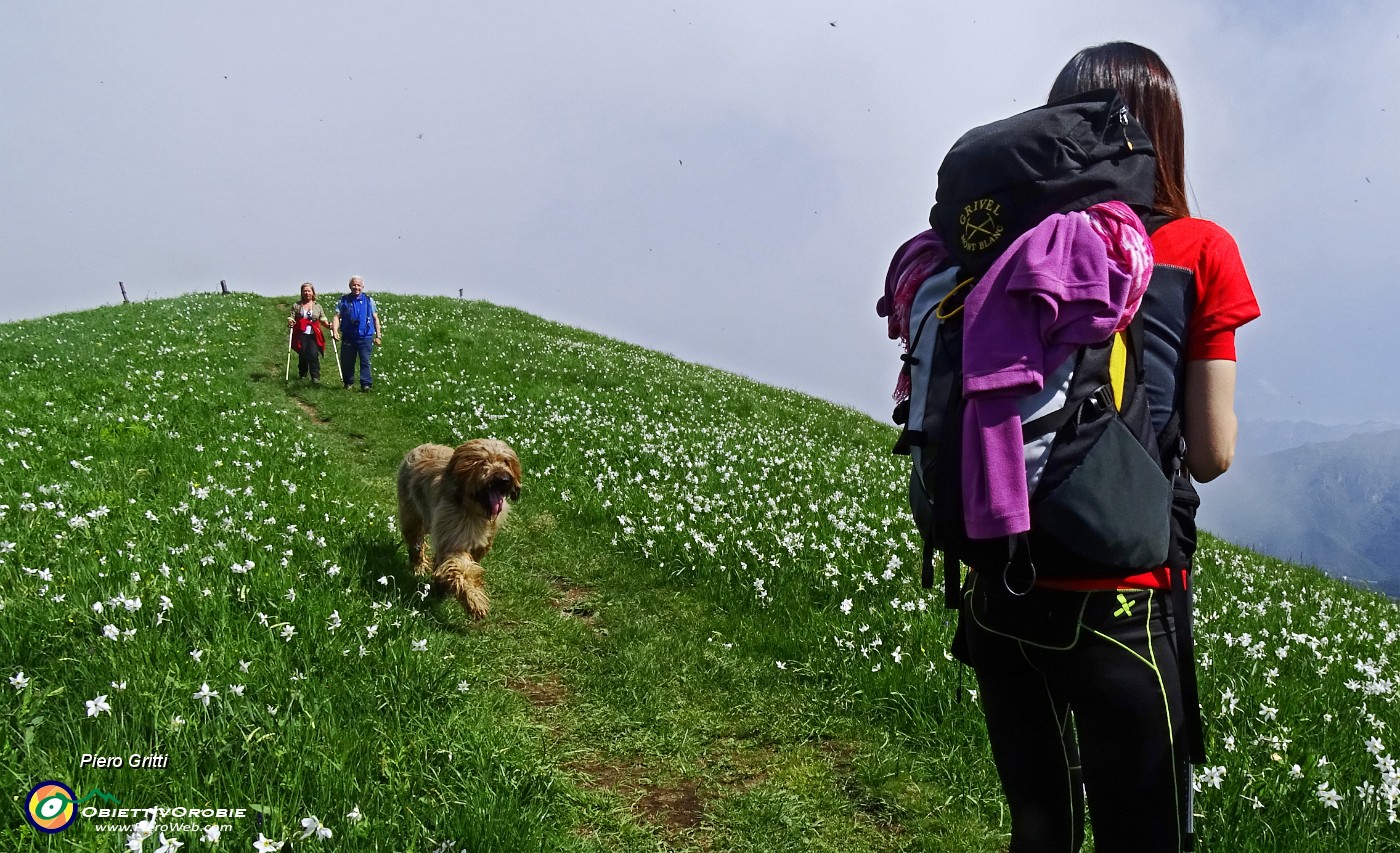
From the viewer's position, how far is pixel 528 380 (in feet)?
62.2

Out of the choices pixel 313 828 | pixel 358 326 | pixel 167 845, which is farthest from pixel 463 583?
pixel 358 326

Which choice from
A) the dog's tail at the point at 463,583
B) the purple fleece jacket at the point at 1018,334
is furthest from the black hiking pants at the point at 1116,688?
the dog's tail at the point at 463,583

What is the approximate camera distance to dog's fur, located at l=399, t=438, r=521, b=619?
657 cm

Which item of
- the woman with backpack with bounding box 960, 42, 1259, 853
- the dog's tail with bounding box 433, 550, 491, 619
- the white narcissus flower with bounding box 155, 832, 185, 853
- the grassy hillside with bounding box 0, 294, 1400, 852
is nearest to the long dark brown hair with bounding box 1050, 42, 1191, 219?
the woman with backpack with bounding box 960, 42, 1259, 853

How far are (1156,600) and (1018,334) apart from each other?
103cm

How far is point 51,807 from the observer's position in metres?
3.06

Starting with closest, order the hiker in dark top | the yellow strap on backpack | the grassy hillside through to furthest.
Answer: the yellow strap on backpack, the grassy hillside, the hiker in dark top

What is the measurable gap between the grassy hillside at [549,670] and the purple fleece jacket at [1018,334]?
7.70 feet

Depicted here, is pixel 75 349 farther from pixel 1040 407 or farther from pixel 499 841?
pixel 1040 407

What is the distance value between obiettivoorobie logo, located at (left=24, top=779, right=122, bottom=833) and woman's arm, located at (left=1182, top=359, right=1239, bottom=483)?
4.49 meters

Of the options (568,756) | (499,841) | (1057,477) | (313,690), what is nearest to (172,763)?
(313,690)

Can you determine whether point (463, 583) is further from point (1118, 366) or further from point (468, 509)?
point (1118, 366)

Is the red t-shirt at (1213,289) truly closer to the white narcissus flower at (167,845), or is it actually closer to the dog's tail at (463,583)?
the white narcissus flower at (167,845)

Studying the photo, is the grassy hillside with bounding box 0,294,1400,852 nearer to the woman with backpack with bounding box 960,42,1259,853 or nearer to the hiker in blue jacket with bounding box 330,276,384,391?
the woman with backpack with bounding box 960,42,1259,853
